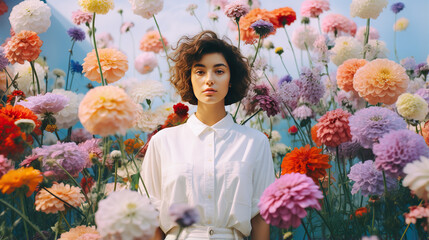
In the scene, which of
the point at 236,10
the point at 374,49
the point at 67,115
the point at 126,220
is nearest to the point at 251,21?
Result: the point at 236,10

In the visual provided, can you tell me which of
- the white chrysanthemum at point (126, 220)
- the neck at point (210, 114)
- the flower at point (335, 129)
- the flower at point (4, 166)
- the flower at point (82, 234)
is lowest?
the flower at point (82, 234)

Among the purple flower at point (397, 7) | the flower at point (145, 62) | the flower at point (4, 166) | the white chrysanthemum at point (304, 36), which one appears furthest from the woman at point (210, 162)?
the purple flower at point (397, 7)

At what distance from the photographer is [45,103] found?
164 centimetres

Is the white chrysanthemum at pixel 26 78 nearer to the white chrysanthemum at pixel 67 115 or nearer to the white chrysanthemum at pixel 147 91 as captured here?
the white chrysanthemum at pixel 67 115

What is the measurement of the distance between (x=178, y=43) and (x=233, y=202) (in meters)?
0.68

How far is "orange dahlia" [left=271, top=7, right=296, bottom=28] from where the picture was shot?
204 cm

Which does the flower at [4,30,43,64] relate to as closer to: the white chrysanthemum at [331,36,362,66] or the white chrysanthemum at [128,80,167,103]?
the white chrysanthemum at [128,80,167,103]

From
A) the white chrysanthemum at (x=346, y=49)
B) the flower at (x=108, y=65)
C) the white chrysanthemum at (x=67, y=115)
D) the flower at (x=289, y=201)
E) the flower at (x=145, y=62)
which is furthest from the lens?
the flower at (x=145, y=62)

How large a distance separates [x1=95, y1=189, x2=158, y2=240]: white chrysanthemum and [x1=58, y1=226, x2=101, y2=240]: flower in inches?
13.2

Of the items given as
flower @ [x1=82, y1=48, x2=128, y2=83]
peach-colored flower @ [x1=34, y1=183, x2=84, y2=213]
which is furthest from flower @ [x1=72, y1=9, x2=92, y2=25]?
peach-colored flower @ [x1=34, y1=183, x2=84, y2=213]

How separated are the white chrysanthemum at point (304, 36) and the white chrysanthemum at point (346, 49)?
254 millimetres

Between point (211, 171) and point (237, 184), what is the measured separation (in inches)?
3.5

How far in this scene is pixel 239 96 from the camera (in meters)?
1.63

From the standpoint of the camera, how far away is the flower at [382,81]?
152 cm
